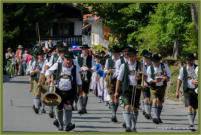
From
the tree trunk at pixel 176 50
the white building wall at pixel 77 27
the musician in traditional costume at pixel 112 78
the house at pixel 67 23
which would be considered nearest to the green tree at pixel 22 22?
the house at pixel 67 23

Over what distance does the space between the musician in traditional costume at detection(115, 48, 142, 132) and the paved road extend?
754mm

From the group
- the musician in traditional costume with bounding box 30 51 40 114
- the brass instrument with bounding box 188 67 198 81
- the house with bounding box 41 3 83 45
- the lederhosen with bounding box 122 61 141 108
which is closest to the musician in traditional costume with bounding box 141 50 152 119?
the brass instrument with bounding box 188 67 198 81

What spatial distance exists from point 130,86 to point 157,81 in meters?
2.05

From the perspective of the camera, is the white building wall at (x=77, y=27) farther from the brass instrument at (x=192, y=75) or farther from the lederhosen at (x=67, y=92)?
the lederhosen at (x=67, y=92)

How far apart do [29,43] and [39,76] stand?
31.3m

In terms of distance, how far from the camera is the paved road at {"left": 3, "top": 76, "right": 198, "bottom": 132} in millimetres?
13086

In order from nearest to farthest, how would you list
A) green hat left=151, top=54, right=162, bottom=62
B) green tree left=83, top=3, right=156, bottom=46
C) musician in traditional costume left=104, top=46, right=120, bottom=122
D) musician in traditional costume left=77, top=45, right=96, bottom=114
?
green hat left=151, top=54, right=162, bottom=62 → musician in traditional costume left=104, top=46, right=120, bottom=122 → musician in traditional costume left=77, top=45, right=96, bottom=114 → green tree left=83, top=3, right=156, bottom=46

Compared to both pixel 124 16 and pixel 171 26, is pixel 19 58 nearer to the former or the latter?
pixel 124 16

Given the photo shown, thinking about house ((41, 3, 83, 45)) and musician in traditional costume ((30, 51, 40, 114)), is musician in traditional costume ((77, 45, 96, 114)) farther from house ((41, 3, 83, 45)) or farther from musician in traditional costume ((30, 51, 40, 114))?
house ((41, 3, 83, 45))

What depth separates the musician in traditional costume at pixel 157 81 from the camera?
46.6 feet

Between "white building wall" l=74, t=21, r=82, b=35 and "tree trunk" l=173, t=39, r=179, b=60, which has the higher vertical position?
"white building wall" l=74, t=21, r=82, b=35

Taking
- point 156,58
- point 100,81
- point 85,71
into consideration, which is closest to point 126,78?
point 156,58

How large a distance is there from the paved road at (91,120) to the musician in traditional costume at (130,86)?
29.7 inches

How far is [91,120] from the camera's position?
14766 millimetres
